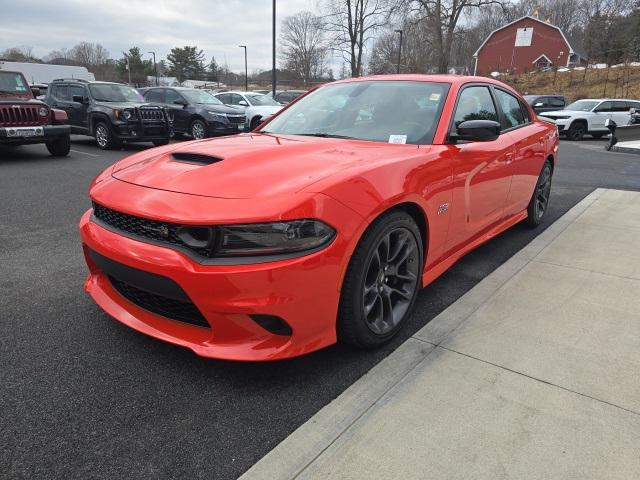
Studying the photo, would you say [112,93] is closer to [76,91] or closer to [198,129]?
[76,91]

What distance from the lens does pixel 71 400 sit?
2100 millimetres

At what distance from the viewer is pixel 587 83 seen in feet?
112

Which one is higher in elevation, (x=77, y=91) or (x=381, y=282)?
(x=77, y=91)

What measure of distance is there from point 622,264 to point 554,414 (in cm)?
247

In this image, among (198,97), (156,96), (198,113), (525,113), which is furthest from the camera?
(156,96)

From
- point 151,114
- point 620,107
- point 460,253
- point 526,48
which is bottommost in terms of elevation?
point 460,253

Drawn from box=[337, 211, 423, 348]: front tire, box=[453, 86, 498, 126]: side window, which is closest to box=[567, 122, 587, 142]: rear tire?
box=[453, 86, 498, 126]: side window

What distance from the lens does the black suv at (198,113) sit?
41.3 ft

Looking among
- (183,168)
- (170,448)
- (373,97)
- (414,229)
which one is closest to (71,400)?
(170,448)

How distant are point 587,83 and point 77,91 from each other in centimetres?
3493

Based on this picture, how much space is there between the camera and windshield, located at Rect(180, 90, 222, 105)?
13202 mm

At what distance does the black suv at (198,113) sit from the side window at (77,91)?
1.91 meters

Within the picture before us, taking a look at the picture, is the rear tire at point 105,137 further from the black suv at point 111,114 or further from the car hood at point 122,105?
the car hood at point 122,105

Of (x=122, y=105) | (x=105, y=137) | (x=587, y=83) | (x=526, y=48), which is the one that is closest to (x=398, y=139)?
(x=122, y=105)
